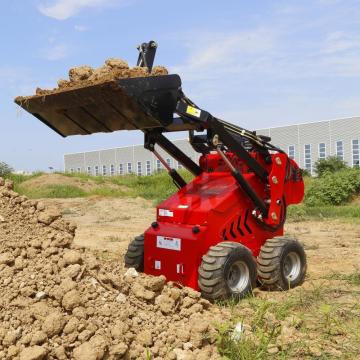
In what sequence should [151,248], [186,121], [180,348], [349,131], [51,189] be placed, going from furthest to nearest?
[349,131] < [51,189] < [151,248] < [186,121] < [180,348]

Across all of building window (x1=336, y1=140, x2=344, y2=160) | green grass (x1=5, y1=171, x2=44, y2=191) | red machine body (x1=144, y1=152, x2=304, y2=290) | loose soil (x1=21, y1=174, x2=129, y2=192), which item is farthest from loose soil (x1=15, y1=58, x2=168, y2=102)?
building window (x1=336, y1=140, x2=344, y2=160)

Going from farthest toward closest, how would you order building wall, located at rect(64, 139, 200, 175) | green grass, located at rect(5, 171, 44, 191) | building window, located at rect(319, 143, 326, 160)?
1. building wall, located at rect(64, 139, 200, 175)
2. building window, located at rect(319, 143, 326, 160)
3. green grass, located at rect(5, 171, 44, 191)

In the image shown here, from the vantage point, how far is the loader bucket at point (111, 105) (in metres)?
4.91

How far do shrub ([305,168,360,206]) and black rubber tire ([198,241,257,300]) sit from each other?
13003 mm

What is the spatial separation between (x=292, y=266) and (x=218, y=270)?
1425 mm

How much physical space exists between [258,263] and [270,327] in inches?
66.7

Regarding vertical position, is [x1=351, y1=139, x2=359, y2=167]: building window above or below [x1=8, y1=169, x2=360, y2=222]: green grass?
above

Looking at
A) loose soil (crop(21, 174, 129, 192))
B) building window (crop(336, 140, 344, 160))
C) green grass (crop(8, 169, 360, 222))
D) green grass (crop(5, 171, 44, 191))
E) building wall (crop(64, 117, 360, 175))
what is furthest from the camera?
building window (crop(336, 140, 344, 160))

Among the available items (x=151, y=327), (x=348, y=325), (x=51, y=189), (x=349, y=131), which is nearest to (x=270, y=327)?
(x=348, y=325)

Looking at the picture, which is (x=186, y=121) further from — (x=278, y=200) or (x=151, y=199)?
(x=151, y=199)

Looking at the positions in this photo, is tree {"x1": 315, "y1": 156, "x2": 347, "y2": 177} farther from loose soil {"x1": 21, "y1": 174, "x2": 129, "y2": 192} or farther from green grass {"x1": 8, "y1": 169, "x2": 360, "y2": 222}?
loose soil {"x1": 21, "y1": 174, "x2": 129, "y2": 192}

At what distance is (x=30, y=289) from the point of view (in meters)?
3.97

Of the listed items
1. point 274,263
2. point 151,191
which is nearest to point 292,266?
point 274,263

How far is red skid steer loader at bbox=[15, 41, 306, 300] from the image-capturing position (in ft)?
16.9
